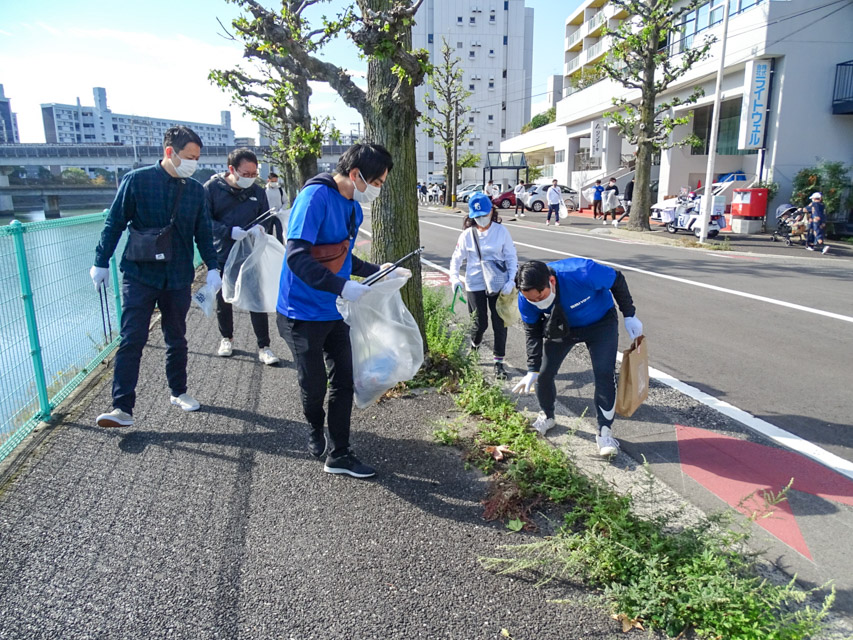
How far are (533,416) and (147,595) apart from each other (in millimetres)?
2786

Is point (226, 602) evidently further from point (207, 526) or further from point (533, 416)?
point (533, 416)

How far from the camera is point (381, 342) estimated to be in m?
3.57

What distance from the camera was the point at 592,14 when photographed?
157ft

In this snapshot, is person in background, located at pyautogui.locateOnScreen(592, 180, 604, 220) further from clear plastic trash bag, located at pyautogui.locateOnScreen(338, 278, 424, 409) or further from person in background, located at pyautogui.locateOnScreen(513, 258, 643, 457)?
clear plastic trash bag, located at pyautogui.locateOnScreen(338, 278, 424, 409)

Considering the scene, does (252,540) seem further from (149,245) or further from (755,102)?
(755,102)

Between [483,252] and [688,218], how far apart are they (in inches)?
642

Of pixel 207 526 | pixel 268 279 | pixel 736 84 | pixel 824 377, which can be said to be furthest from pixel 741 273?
pixel 736 84

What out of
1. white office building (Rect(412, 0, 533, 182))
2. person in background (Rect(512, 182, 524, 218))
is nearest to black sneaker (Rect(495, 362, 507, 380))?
person in background (Rect(512, 182, 524, 218))

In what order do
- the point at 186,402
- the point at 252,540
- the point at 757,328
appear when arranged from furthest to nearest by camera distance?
1. the point at 757,328
2. the point at 186,402
3. the point at 252,540

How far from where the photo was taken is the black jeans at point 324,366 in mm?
3306

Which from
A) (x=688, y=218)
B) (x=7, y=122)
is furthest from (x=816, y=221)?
(x=7, y=122)

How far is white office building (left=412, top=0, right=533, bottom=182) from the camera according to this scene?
78062 millimetres

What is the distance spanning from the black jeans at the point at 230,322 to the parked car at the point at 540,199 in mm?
28657

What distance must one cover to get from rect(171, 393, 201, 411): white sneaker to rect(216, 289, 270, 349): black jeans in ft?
3.94
